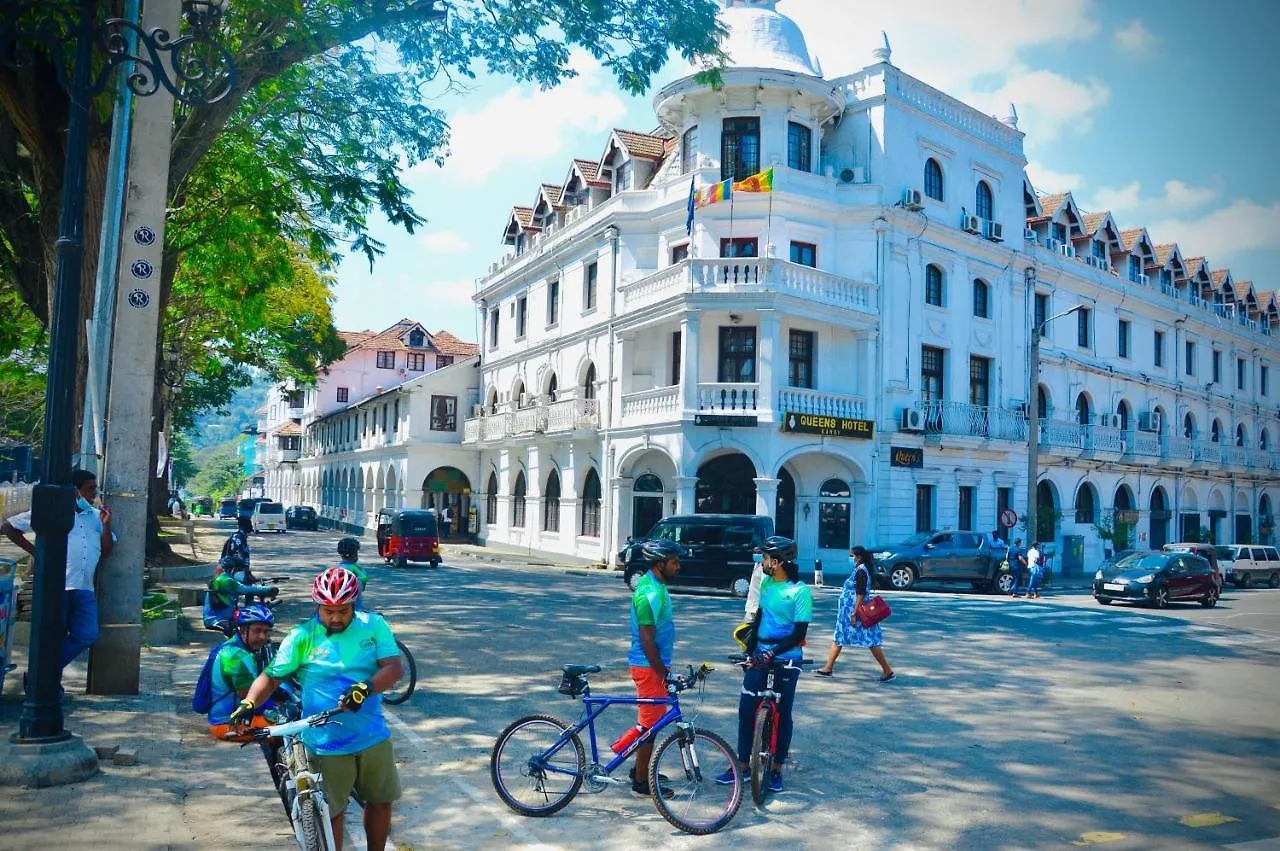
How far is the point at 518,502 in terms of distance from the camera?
134 ft

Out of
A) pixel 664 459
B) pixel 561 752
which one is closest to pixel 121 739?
pixel 561 752

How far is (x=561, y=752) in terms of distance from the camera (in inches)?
266

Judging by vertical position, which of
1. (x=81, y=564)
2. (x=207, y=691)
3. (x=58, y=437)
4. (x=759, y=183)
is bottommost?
(x=207, y=691)

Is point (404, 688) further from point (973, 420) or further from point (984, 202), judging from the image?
point (984, 202)

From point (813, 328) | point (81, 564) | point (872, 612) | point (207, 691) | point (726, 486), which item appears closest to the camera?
point (207, 691)

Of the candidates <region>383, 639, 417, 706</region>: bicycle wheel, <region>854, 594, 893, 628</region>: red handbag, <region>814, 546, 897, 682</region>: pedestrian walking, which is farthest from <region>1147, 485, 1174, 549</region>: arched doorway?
<region>383, 639, 417, 706</region>: bicycle wheel

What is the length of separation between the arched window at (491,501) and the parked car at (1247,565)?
28908 mm

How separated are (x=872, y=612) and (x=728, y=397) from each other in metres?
16.3

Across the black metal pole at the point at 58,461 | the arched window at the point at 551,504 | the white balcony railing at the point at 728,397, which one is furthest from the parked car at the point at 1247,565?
the black metal pole at the point at 58,461

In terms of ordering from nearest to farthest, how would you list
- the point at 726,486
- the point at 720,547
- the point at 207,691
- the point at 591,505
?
the point at 207,691 → the point at 720,547 → the point at 726,486 → the point at 591,505

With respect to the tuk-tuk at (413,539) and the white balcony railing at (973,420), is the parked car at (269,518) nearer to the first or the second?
the tuk-tuk at (413,539)

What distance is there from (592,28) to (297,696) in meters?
11.9

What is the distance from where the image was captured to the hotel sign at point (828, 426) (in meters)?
27.8

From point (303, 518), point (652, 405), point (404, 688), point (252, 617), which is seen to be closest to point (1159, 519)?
point (652, 405)
